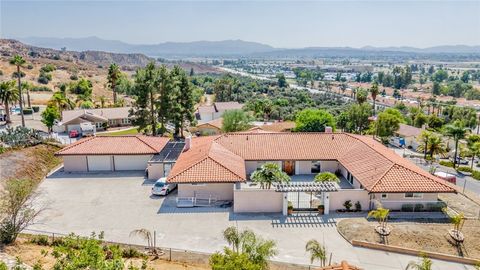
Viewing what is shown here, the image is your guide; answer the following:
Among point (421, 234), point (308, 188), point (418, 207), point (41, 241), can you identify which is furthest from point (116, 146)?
point (421, 234)

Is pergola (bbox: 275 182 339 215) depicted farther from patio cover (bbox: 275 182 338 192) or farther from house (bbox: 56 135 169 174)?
house (bbox: 56 135 169 174)

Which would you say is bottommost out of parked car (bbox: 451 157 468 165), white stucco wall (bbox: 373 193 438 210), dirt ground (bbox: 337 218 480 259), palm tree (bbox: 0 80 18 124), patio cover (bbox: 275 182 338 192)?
parked car (bbox: 451 157 468 165)

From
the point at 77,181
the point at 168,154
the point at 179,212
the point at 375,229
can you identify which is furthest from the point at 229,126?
the point at 375,229

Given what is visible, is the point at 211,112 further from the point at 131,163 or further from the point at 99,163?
the point at 99,163

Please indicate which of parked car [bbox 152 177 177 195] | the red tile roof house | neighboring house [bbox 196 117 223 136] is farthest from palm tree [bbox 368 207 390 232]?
neighboring house [bbox 196 117 223 136]

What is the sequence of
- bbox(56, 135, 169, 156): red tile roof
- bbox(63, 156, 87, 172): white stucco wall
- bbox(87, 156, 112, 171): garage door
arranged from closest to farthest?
bbox(56, 135, 169, 156): red tile roof → bbox(63, 156, 87, 172): white stucco wall → bbox(87, 156, 112, 171): garage door

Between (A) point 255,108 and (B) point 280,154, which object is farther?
(A) point 255,108

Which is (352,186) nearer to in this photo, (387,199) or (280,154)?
(387,199)
